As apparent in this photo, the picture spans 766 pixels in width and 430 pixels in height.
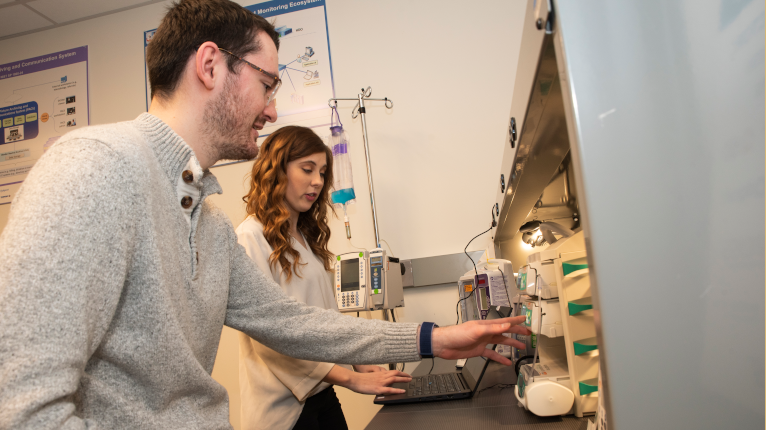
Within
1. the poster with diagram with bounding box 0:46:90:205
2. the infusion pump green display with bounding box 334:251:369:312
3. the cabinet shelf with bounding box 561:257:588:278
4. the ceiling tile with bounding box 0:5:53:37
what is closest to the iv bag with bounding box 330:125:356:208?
the infusion pump green display with bounding box 334:251:369:312

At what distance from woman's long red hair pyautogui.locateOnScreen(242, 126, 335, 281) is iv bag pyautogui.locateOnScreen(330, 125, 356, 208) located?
63cm

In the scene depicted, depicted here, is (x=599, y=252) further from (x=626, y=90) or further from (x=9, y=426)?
(x=9, y=426)

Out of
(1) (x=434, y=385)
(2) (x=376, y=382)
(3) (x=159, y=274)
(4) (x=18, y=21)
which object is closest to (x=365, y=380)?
(2) (x=376, y=382)

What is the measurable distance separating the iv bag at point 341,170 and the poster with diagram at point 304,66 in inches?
8.0

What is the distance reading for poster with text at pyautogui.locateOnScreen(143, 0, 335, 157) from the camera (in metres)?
2.81

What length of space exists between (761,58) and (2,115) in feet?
13.9

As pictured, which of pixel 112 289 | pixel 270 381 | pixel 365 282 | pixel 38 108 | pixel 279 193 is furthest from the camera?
pixel 38 108

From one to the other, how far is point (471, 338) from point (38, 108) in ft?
11.7

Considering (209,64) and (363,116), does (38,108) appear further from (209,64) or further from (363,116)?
(209,64)

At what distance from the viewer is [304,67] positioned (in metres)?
2.85

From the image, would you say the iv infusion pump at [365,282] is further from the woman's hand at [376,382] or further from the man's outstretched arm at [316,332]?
the man's outstretched arm at [316,332]

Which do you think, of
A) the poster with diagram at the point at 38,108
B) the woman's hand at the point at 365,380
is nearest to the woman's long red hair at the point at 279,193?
the woman's hand at the point at 365,380

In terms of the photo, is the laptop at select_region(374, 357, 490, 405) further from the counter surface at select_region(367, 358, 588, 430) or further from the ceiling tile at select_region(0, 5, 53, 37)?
the ceiling tile at select_region(0, 5, 53, 37)

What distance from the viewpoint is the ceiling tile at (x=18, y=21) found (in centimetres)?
299
